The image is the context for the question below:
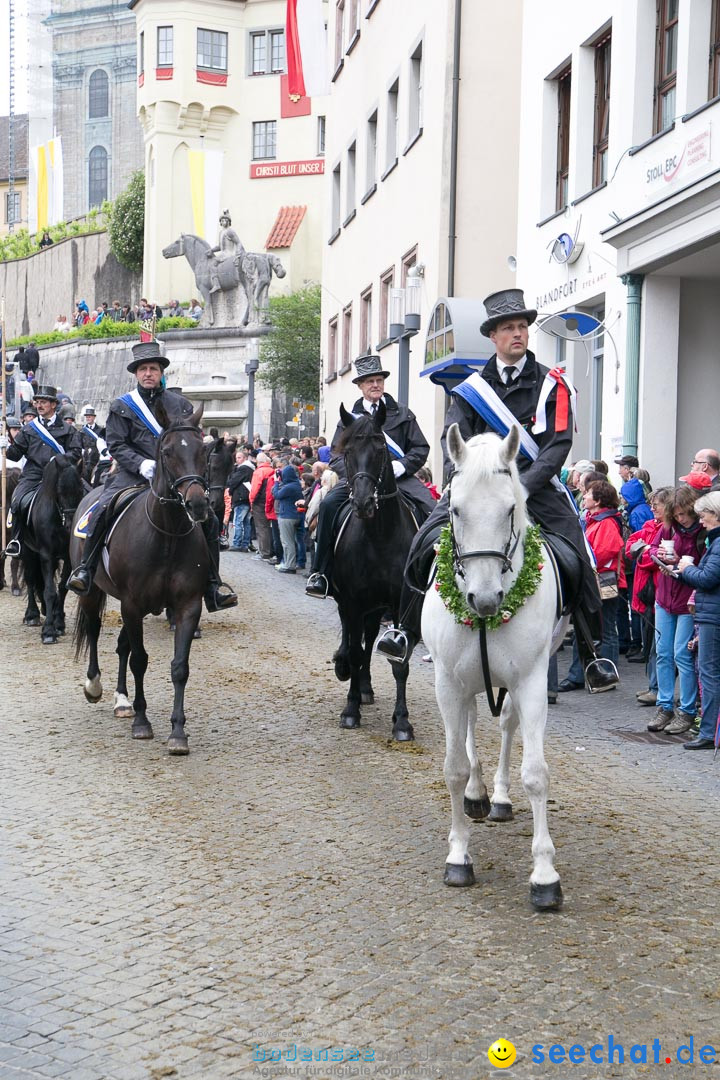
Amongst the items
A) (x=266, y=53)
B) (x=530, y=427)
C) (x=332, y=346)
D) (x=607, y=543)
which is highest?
(x=266, y=53)

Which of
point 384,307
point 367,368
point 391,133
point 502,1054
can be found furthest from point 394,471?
point 391,133

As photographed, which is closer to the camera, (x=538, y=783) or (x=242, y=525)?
(x=538, y=783)

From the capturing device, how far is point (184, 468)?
10016 mm

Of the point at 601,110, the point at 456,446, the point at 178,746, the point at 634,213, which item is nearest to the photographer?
the point at 456,446

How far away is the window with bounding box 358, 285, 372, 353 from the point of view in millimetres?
Result: 36406

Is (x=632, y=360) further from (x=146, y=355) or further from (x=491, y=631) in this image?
(x=491, y=631)

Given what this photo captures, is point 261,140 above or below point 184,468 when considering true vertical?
above

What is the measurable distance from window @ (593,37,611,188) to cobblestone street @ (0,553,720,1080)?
38.6 feet

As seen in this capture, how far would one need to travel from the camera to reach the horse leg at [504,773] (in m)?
7.68

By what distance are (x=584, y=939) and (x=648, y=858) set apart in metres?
1.38

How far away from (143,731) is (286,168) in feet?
211

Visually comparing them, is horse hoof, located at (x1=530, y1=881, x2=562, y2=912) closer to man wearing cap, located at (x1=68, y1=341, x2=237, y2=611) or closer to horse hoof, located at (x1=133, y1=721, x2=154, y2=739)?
horse hoof, located at (x1=133, y1=721, x2=154, y2=739)

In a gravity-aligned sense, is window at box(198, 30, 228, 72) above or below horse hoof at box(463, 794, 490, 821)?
above

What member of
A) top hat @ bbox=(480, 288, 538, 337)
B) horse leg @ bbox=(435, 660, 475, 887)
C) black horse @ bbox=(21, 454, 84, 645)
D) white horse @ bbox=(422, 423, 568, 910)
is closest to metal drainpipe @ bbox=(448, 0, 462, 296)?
black horse @ bbox=(21, 454, 84, 645)
